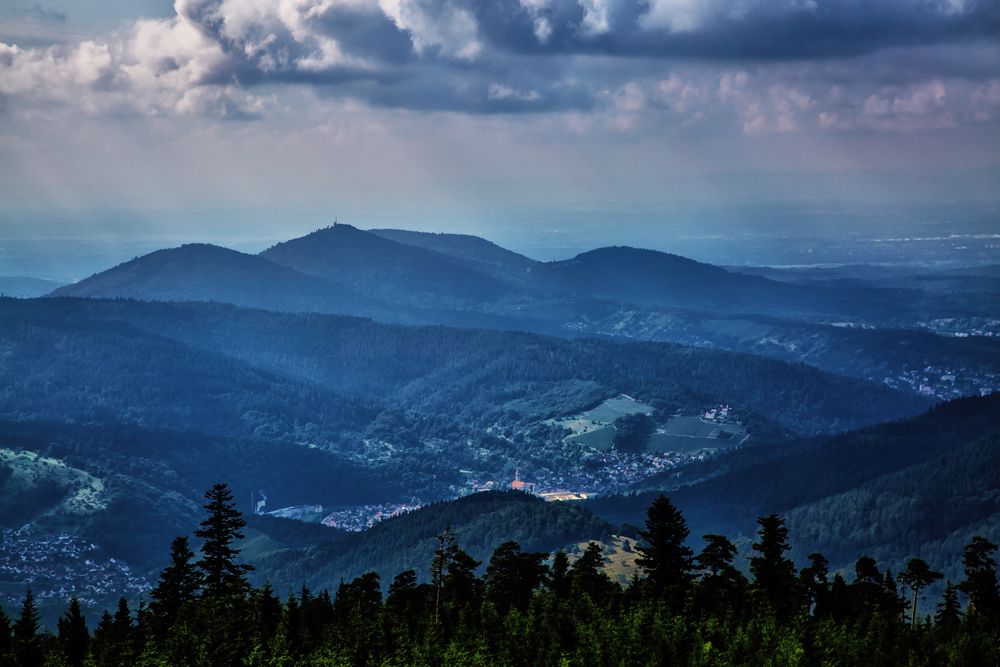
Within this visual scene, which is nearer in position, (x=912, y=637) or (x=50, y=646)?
(x=912, y=637)

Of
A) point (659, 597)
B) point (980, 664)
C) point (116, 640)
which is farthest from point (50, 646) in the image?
point (980, 664)

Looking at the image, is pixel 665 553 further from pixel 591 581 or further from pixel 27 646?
pixel 27 646

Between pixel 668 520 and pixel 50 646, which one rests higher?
pixel 668 520

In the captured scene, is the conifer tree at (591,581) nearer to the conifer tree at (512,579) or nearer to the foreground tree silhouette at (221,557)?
the conifer tree at (512,579)

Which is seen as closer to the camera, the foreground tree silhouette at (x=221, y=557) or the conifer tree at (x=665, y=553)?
the foreground tree silhouette at (x=221, y=557)

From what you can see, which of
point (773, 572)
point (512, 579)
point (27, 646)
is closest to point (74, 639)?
point (27, 646)

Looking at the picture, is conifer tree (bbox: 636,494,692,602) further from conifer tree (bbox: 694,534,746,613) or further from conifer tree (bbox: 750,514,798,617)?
conifer tree (bbox: 750,514,798,617)

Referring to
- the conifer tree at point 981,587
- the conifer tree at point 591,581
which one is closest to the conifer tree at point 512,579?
the conifer tree at point 591,581

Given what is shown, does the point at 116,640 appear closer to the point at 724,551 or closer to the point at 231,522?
the point at 231,522
